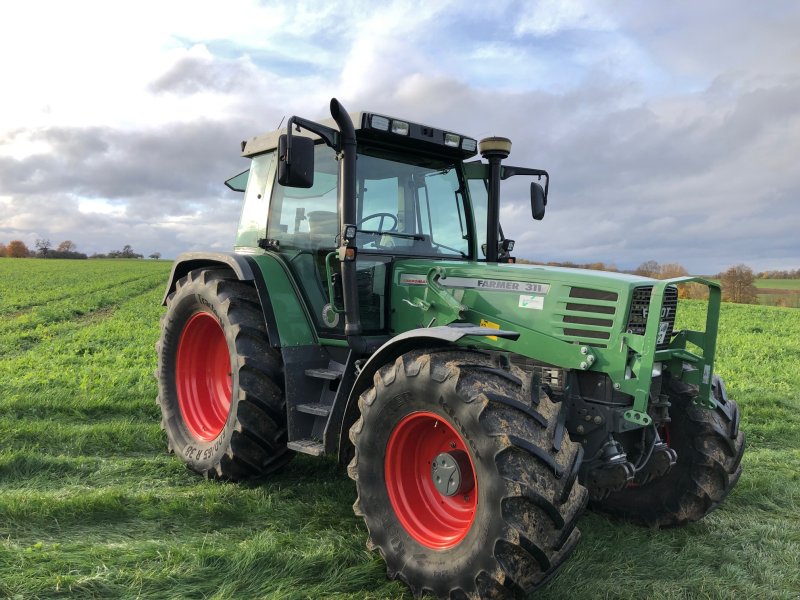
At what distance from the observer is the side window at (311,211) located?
4.70 metres

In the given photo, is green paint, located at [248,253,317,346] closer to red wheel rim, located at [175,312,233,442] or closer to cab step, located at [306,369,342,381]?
cab step, located at [306,369,342,381]

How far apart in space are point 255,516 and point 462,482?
5.43ft

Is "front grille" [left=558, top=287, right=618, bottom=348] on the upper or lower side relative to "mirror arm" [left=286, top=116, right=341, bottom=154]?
lower

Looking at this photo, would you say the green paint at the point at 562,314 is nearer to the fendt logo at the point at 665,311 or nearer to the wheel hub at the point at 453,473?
the fendt logo at the point at 665,311

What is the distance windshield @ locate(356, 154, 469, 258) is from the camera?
15.3 feet

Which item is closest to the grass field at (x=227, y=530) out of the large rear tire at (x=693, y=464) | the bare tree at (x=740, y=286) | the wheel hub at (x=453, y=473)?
the large rear tire at (x=693, y=464)

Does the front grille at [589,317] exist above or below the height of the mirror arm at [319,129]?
below

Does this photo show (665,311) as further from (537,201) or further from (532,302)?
(537,201)

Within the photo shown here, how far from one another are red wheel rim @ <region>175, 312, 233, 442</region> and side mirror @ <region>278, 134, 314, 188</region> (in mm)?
2188

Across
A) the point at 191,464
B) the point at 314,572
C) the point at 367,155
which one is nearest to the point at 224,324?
the point at 191,464

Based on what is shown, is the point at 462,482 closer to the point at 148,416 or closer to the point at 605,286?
the point at 605,286

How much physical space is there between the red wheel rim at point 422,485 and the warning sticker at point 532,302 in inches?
36.7

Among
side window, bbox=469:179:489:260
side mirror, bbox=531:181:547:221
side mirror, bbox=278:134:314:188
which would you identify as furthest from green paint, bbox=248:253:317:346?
side mirror, bbox=531:181:547:221

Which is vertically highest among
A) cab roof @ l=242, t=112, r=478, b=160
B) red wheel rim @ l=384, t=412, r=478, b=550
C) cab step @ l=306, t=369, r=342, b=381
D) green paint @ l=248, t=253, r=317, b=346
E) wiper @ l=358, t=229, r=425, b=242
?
cab roof @ l=242, t=112, r=478, b=160
